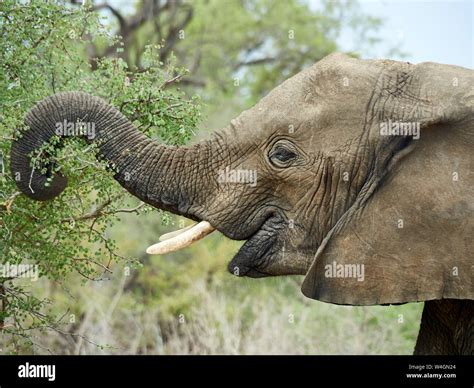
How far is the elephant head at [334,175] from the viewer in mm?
5055

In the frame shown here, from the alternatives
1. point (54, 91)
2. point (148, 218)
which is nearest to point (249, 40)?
point (148, 218)

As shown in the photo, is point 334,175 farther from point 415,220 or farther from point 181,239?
point 181,239

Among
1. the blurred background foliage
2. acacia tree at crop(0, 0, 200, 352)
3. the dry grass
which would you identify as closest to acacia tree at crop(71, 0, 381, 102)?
the blurred background foliage

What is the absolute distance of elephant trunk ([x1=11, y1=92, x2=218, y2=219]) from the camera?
5.36 metres

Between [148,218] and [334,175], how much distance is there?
11948 mm

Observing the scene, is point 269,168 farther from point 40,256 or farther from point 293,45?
point 293,45

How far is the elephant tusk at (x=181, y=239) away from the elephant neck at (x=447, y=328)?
1.35 metres

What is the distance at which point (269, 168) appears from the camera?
5324 millimetres

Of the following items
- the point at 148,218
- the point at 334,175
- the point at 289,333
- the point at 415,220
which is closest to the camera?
the point at 415,220

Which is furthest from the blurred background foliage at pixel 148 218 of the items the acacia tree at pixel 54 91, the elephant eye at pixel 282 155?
the elephant eye at pixel 282 155

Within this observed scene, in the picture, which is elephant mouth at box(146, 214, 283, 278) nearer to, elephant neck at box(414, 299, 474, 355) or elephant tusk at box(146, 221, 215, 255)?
elephant tusk at box(146, 221, 215, 255)

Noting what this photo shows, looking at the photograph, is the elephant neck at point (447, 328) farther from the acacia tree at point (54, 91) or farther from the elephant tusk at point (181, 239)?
the acacia tree at point (54, 91)

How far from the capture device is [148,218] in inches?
671
